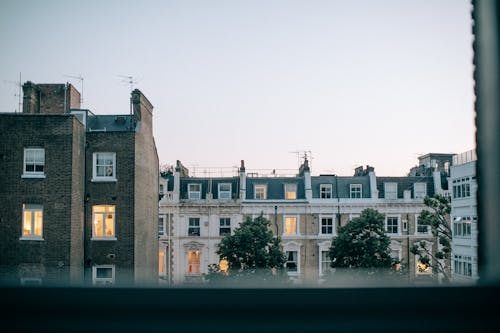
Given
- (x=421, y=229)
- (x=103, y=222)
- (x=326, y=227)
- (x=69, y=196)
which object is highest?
(x=69, y=196)

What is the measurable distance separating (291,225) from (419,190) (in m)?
9.95

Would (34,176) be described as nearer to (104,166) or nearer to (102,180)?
(102,180)

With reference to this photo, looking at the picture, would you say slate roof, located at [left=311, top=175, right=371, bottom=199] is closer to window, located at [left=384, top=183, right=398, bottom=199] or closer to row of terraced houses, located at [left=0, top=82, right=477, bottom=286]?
window, located at [left=384, top=183, right=398, bottom=199]

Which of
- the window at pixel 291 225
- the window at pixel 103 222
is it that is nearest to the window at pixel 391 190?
the window at pixel 291 225

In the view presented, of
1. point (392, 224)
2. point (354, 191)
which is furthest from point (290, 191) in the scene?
point (392, 224)

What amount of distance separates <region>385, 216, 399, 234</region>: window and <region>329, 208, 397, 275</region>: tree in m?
11.0

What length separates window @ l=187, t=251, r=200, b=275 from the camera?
32656 mm

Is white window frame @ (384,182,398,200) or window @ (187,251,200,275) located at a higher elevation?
white window frame @ (384,182,398,200)

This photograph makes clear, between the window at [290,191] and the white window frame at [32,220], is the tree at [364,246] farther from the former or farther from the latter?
the white window frame at [32,220]

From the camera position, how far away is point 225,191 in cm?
3400

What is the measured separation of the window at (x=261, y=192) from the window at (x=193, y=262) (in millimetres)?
5967

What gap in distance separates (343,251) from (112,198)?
11224 millimetres

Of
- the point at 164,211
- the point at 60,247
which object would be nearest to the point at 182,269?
the point at 164,211

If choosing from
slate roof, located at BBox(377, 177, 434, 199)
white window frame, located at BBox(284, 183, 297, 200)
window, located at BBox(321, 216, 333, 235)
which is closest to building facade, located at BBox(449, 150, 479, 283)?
slate roof, located at BBox(377, 177, 434, 199)
